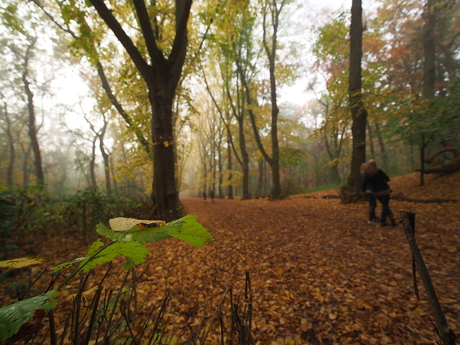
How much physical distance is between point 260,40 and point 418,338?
15.1 meters

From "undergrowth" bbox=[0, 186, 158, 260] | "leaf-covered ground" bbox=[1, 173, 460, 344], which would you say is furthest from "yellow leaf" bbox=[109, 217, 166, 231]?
"undergrowth" bbox=[0, 186, 158, 260]

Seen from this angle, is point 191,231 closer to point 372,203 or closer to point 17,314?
point 17,314

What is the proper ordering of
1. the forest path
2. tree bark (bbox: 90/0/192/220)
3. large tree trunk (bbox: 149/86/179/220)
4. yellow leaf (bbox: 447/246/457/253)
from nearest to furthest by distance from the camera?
1. the forest path
2. yellow leaf (bbox: 447/246/457/253)
3. tree bark (bbox: 90/0/192/220)
4. large tree trunk (bbox: 149/86/179/220)

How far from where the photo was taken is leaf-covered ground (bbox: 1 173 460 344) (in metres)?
1.93

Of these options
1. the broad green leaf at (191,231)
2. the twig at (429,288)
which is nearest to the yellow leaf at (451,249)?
the twig at (429,288)

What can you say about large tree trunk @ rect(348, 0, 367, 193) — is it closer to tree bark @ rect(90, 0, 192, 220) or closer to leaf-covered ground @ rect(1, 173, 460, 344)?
leaf-covered ground @ rect(1, 173, 460, 344)

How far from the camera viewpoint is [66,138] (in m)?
32.9

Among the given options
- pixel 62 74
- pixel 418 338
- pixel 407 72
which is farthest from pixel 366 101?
pixel 62 74

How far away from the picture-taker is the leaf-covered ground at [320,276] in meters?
1.93

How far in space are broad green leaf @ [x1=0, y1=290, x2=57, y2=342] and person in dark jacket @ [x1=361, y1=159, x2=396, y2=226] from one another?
5.66m

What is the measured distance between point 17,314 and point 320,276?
3328 millimetres

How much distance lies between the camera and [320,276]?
2.84 metres

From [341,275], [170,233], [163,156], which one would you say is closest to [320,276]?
[341,275]

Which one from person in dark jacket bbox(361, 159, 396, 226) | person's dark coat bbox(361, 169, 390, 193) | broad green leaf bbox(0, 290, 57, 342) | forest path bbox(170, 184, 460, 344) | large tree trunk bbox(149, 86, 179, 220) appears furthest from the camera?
large tree trunk bbox(149, 86, 179, 220)
